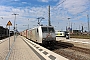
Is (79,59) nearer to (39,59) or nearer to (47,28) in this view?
(39,59)

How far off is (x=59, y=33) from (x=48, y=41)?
197ft

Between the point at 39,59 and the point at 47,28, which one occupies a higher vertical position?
the point at 47,28

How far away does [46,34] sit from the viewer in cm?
2225

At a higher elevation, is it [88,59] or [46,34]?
[46,34]

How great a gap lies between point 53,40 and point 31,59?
10.6 metres

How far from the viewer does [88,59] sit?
12.4m

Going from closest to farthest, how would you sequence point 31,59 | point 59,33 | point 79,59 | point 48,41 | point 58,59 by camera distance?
point 58,59 < point 31,59 < point 79,59 < point 48,41 < point 59,33

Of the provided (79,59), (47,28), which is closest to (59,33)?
(47,28)

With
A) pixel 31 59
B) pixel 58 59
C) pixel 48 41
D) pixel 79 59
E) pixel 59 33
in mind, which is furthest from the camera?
pixel 59 33

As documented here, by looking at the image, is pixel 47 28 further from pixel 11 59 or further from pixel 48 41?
pixel 11 59

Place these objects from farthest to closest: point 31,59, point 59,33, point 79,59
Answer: point 59,33 → point 79,59 → point 31,59

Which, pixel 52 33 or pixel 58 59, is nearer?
pixel 58 59

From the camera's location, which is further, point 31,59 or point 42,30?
point 42,30

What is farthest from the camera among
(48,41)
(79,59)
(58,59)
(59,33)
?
(59,33)
